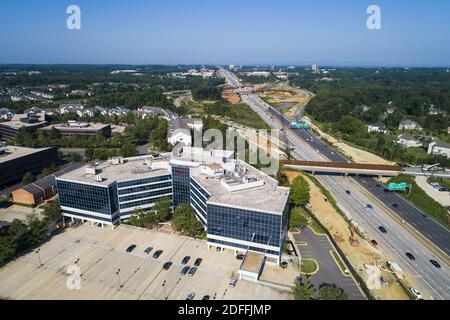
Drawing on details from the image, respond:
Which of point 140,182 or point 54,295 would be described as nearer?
point 54,295

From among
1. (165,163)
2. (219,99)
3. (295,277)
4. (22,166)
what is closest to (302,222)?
(295,277)

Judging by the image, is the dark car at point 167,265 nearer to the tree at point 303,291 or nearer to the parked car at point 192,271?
the parked car at point 192,271

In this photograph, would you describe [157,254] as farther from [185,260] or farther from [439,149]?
[439,149]

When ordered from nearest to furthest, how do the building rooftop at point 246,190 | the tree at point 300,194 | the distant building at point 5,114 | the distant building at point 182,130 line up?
the building rooftop at point 246,190 < the tree at point 300,194 < the distant building at point 182,130 < the distant building at point 5,114

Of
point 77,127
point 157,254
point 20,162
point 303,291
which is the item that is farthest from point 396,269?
point 77,127

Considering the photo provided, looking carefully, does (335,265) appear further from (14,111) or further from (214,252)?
(14,111)

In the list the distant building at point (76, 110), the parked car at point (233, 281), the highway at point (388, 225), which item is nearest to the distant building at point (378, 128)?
the highway at point (388, 225)
